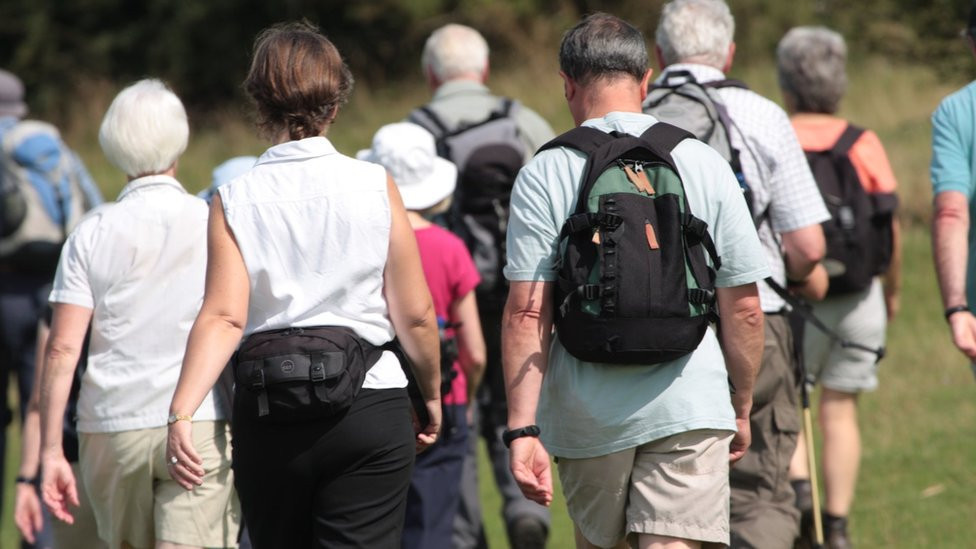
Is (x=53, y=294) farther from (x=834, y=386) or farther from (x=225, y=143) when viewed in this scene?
(x=225, y=143)

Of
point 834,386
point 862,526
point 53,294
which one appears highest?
point 53,294

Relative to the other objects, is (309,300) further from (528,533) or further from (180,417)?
(528,533)

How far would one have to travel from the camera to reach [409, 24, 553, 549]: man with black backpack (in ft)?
20.6

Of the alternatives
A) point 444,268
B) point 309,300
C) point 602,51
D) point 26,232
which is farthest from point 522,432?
point 26,232

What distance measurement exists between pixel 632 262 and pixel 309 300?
0.82m

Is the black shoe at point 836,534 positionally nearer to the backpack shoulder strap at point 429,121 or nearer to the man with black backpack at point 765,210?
the man with black backpack at point 765,210

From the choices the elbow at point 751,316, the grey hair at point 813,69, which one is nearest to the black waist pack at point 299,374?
the elbow at point 751,316

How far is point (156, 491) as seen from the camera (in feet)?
14.7

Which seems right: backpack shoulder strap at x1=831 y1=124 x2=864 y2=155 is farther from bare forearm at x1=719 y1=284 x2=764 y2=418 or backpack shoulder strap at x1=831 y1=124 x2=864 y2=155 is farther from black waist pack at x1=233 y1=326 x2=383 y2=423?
black waist pack at x1=233 y1=326 x2=383 y2=423

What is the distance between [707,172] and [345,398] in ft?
3.64

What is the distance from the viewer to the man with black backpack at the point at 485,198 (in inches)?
247

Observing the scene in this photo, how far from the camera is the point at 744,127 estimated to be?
187 inches

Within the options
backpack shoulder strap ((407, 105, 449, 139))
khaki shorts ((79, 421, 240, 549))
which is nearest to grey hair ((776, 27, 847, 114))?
backpack shoulder strap ((407, 105, 449, 139))

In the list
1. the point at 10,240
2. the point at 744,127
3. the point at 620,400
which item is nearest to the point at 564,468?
the point at 620,400
